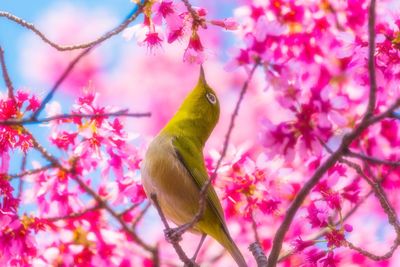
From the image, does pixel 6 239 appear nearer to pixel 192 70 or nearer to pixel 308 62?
pixel 308 62

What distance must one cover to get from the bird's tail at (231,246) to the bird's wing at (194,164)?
0.09 m

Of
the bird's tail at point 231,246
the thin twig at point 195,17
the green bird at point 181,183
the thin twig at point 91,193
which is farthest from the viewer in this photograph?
the green bird at point 181,183

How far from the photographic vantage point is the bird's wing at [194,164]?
3.88 m

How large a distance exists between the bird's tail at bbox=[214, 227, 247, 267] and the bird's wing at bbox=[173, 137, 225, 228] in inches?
3.6

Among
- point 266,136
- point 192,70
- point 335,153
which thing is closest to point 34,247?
point 266,136

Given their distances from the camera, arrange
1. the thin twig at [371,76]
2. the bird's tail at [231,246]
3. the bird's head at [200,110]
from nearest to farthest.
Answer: the thin twig at [371,76] < the bird's tail at [231,246] < the bird's head at [200,110]

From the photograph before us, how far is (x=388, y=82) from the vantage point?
3611 mm

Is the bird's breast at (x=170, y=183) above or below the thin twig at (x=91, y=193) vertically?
above

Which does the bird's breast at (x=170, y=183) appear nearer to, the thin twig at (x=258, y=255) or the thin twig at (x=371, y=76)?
the thin twig at (x=258, y=255)

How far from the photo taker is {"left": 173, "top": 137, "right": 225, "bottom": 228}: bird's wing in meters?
3.88

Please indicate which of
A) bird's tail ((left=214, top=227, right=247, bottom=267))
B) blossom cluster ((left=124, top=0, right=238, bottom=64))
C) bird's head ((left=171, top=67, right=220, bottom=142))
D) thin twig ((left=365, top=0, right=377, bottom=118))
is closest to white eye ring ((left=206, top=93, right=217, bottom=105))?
bird's head ((left=171, top=67, right=220, bottom=142))

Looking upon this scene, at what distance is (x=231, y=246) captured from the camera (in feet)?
12.8

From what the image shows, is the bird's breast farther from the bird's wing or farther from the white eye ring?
the white eye ring

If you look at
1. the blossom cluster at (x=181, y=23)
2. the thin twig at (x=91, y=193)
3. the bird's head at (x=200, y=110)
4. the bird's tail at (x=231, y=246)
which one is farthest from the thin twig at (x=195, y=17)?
the bird's tail at (x=231, y=246)
